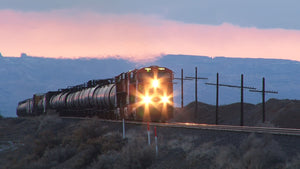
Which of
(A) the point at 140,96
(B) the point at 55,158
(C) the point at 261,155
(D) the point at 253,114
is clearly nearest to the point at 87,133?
(B) the point at 55,158

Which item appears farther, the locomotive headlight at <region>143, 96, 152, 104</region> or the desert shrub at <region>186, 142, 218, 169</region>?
the locomotive headlight at <region>143, 96, 152, 104</region>

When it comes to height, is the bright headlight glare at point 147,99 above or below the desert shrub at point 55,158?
above

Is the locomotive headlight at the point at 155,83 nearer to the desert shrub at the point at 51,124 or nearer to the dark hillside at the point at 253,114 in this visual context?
the desert shrub at the point at 51,124

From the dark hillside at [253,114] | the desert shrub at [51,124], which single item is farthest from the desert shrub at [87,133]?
the dark hillside at [253,114]

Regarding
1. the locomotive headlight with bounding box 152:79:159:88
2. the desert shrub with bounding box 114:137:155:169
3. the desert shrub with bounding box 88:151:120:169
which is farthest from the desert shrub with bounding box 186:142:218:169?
the locomotive headlight with bounding box 152:79:159:88

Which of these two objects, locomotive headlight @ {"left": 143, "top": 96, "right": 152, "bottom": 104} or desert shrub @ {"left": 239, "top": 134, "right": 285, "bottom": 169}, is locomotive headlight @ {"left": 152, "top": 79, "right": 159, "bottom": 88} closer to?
locomotive headlight @ {"left": 143, "top": 96, "right": 152, "bottom": 104}

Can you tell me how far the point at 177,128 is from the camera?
2384cm

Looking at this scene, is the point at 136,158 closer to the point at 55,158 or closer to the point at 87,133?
the point at 55,158

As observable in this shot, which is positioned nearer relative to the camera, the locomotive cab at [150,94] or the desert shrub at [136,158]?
the desert shrub at [136,158]

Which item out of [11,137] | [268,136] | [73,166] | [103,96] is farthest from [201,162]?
[11,137]

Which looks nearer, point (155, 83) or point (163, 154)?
point (163, 154)

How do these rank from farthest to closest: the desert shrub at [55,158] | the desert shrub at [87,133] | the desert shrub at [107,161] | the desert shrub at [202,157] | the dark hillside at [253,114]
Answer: the dark hillside at [253,114]
the desert shrub at [87,133]
the desert shrub at [55,158]
the desert shrub at [107,161]
the desert shrub at [202,157]

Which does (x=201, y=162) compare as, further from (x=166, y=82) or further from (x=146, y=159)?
(x=166, y=82)

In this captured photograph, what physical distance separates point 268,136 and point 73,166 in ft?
30.2
